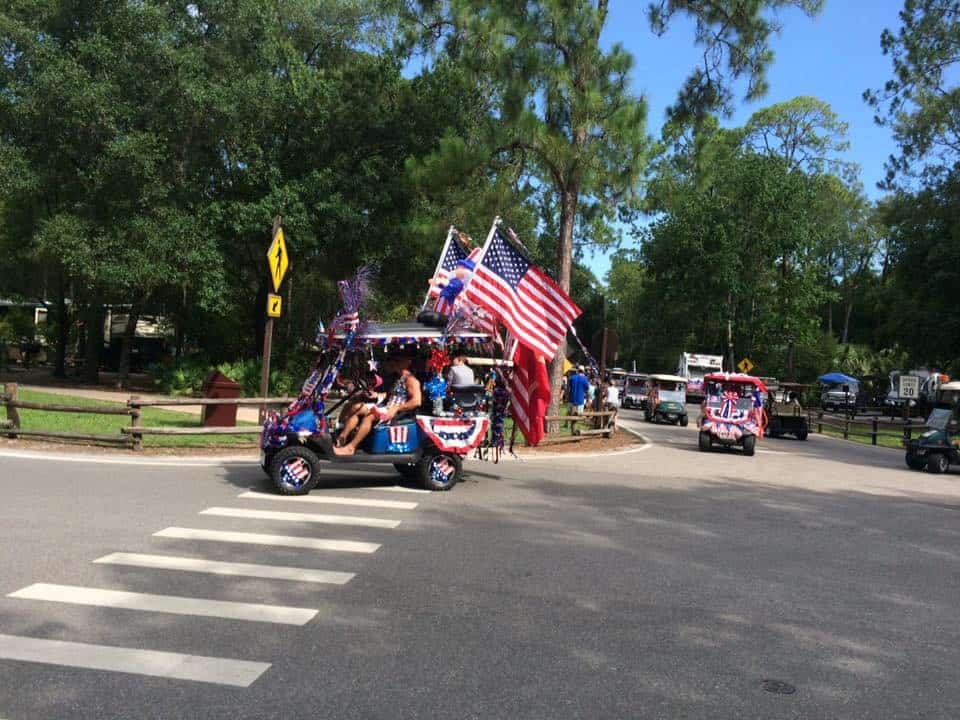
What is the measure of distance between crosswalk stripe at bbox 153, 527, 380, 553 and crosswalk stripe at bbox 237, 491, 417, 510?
1954 mm

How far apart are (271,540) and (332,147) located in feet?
75.0

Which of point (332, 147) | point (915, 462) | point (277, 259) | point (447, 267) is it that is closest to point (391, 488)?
point (447, 267)

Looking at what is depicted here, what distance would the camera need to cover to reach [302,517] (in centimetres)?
946

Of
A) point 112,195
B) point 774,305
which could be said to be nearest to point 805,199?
point 774,305

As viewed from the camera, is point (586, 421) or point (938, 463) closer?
point (938, 463)

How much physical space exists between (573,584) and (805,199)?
51.8 m

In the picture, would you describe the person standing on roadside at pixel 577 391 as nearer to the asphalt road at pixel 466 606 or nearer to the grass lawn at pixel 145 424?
the grass lawn at pixel 145 424

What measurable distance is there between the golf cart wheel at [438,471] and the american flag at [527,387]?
191 centimetres

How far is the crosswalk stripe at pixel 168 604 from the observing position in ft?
19.4

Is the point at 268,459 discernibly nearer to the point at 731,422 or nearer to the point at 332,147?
the point at 731,422

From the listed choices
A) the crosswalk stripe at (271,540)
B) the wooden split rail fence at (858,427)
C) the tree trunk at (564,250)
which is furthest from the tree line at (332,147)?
the crosswalk stripe at (271,540)

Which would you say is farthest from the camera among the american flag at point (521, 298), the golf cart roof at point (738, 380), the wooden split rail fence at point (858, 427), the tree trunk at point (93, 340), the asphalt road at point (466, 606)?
the tree trunk at point (93, 340)

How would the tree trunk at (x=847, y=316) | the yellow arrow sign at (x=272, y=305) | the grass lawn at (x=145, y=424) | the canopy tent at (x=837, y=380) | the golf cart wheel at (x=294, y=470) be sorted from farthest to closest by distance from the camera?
the tree trunk at (x=847, y=316) < the canopy tent at (x=837, y=380) < the grass lawn at (x=145, y=424) < the yellow arrow sign at (x=272, y=305) < the golf cart wheel at (x=294, y=470)

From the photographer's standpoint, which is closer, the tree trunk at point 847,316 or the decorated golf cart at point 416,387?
the decorated golf cart at point 416,387
